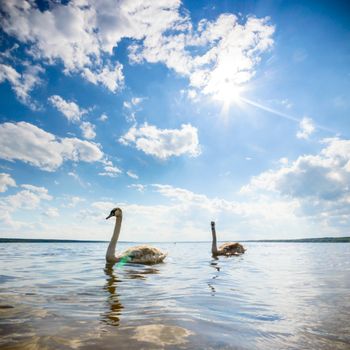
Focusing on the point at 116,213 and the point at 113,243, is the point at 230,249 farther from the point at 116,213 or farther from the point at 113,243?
the point at 113,243

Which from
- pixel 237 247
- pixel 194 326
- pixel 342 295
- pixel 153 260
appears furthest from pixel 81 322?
pixel 237 247

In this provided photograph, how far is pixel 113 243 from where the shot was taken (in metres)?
14.7

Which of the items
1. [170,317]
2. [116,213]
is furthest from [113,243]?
[170,317]

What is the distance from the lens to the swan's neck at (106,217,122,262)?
14.4 m

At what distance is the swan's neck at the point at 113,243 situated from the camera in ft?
47.2

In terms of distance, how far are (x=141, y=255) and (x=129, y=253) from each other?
2.33ft

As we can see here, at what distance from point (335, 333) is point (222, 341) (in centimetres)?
194

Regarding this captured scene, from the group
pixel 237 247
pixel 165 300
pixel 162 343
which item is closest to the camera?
pixel 162 343

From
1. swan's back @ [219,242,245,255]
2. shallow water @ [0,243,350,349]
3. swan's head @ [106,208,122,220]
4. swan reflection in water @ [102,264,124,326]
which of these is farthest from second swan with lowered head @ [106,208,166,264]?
swan's back @ [219,242,245,255]

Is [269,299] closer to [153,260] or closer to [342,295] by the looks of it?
[342,295]

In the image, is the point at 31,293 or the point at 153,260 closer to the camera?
the point at 31,293

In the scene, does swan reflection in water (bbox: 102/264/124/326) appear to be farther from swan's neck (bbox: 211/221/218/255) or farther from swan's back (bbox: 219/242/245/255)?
A: swan's back (bbox: 219/242/245/255)

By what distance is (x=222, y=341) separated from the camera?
3807 millimetres

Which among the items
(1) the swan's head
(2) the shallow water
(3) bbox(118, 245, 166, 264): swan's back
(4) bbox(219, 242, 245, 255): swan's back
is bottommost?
(2) the shallow water
